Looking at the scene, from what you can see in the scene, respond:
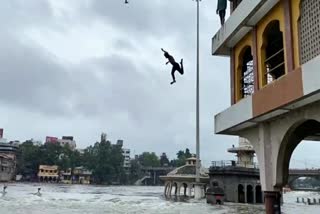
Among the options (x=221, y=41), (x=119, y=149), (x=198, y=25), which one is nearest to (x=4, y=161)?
(x=119, y=149)

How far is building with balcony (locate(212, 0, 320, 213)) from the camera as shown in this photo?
8.70 meters

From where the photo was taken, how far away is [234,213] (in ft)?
94.7

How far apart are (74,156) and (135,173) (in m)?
22.8

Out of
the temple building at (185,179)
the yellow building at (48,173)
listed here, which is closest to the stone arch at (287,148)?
the temple building at (185,179)

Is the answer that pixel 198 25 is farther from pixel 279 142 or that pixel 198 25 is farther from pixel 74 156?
pixel 74 156

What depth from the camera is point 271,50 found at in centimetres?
1251

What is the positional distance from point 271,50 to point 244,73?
1.02 m

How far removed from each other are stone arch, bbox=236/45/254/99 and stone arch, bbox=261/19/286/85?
0.56 metres

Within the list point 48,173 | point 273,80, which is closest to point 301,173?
point 48,173

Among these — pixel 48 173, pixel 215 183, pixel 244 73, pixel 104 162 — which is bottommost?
pixel 215 183

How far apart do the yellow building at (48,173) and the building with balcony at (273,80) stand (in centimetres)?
10920

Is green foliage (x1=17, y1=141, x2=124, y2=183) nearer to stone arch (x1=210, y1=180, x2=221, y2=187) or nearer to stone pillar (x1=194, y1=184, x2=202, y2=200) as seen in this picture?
stone arch (x1=210, y1=180, x2=221, y2=187)

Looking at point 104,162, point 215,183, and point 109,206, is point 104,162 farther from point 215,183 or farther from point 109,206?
point 109,206

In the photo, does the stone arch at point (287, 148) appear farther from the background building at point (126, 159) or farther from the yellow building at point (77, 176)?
the background building at point (126, 159)
